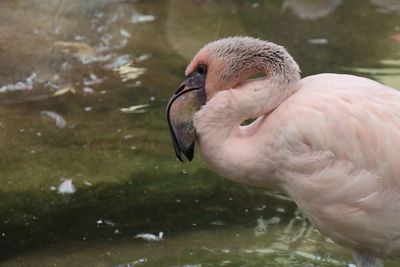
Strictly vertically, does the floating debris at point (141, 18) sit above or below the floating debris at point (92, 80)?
below

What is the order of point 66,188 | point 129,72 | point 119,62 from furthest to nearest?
point 119,62 → point 129,72 → point 66,188

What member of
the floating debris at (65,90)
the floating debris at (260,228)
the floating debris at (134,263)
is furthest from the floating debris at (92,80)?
the floating debris at (134,263)

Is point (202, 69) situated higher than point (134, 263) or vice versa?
point (202, 69)

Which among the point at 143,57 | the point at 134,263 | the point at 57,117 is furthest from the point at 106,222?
the point at 143,57

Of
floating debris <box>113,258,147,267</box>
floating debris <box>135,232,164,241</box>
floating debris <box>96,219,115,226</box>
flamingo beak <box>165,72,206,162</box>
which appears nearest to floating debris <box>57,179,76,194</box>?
floating debris <box>96,219,115,226</box>

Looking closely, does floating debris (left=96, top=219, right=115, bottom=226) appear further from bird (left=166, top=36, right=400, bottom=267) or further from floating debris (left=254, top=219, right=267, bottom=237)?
bird (left=166, top=36, right=400, bottom=267)

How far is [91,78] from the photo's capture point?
6.10m

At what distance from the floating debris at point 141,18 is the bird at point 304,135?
407cm

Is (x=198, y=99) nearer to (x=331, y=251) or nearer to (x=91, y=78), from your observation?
(x=331, y=251)

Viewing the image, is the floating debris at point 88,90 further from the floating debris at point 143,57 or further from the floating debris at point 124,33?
the floating debris at point 124,33

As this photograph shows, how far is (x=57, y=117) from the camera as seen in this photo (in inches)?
213

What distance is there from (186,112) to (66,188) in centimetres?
142

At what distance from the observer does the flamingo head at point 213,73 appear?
10.9 feet

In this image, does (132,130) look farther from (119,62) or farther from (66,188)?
(119,62)
